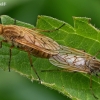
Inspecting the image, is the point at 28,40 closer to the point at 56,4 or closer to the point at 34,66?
the point at 34,66

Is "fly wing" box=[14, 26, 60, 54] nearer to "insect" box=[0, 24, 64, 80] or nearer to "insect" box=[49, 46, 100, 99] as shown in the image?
"insect" box=[0, 24, 64, 80]

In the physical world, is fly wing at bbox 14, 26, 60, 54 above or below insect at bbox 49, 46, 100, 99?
above

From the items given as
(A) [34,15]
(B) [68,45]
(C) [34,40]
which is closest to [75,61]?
(B) [68,45]

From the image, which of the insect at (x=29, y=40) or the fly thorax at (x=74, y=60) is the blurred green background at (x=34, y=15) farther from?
the insect at (x=29, y=40)

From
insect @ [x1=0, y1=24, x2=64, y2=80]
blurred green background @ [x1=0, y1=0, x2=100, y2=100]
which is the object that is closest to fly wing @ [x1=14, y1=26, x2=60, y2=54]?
insect @ [x1=0, y1=24, x2=64, y2=80]

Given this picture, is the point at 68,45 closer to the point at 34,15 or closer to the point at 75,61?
the point at 75,61

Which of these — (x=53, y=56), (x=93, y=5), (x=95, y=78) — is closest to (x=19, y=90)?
(x=53, y=56)

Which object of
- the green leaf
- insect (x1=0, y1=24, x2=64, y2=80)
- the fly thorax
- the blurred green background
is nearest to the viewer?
the green leaf
